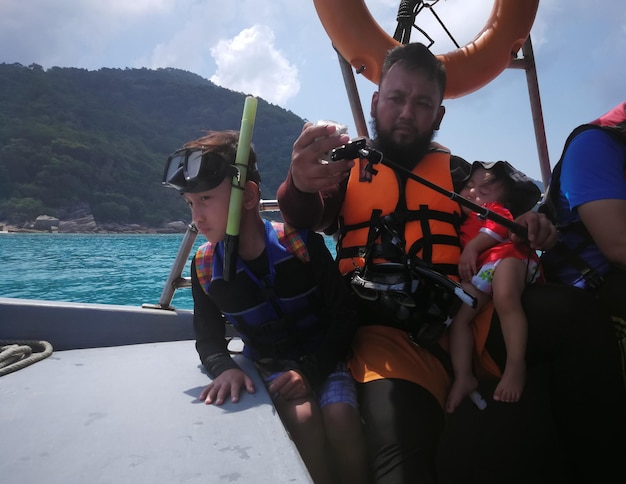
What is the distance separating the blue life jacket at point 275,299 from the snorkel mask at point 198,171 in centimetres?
20

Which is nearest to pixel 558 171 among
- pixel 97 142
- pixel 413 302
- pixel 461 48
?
pixel 413 302

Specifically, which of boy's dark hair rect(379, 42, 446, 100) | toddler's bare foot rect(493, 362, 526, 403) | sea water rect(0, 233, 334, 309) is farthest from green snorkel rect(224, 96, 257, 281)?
sea water rect(0, 233, 334, 309)

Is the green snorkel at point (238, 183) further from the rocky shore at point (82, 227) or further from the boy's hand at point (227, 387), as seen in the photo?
the rocky shore at point (82, 227)

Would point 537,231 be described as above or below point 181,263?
above

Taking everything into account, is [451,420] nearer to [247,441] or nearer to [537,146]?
[247,441]

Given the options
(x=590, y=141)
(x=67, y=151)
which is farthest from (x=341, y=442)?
(x=67, y=151)

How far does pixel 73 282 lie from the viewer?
12.6 metres

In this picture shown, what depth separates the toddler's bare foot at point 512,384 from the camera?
1.20m

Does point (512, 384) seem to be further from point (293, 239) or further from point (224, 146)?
point (224, 146)

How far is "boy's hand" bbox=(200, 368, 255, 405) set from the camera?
43.8 inches

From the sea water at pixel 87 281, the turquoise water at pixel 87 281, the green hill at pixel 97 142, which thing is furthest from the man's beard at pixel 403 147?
the green hill at pixel 97 142

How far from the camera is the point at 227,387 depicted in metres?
1.16

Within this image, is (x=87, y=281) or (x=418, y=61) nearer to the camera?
(x=418, y=61)

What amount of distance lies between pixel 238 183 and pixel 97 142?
62.6 meters
